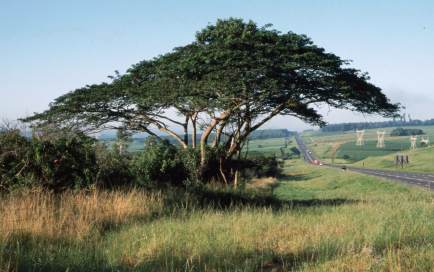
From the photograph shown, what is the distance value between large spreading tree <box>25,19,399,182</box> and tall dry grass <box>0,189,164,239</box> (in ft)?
28.3

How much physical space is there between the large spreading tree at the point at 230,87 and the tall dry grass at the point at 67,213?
8.62 metres

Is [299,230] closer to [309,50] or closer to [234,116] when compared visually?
[309,50]

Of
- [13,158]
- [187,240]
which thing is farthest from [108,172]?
[187,240]

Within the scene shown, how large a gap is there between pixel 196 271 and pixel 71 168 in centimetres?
831

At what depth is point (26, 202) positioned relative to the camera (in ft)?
30.2

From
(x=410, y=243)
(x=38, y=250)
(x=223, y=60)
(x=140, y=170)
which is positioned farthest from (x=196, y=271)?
(x=140, y=170)

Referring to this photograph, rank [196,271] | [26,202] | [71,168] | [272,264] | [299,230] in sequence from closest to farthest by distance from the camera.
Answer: [196,271] < [272,264] < [299,230] < [26,202] < [71,168]

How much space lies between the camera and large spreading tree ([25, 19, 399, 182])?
1905cm

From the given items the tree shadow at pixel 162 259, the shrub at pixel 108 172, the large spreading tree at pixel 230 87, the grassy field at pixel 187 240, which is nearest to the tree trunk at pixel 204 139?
the large spreading tree at pixel 230 87

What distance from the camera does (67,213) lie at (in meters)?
8.91

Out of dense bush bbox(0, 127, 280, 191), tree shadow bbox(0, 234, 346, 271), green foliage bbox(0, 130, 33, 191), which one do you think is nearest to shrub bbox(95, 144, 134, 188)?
dense bush bbox(0, 127, 280, 191)

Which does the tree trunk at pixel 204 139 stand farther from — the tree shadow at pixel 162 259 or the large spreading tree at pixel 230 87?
the tree shadow at pixel 162 259

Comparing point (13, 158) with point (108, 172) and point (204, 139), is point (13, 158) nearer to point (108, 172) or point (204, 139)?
point (108, 172)

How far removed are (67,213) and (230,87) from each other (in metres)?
11.2
